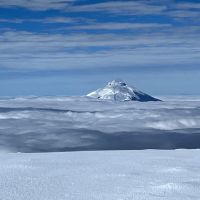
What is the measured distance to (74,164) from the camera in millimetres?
13070

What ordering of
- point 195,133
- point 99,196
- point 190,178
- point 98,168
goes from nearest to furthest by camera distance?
point 99,196 < point 190,178 < point 98,168 < point 195,133

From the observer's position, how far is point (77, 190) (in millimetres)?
9258

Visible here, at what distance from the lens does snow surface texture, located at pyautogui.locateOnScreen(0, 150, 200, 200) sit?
8797 millimetres

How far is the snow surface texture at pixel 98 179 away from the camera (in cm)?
880

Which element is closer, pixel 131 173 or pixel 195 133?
pixel 131 173

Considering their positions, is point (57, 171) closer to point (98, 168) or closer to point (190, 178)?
point (98, 168)

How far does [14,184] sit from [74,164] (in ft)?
12.4

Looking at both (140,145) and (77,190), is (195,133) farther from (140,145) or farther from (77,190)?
(77,190)

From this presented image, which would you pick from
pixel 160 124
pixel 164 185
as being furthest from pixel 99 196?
pixel 160 124

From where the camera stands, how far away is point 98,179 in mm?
10547

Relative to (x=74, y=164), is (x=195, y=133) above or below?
below

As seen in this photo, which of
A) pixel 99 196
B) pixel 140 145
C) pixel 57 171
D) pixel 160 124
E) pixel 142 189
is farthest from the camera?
pixel 160 124

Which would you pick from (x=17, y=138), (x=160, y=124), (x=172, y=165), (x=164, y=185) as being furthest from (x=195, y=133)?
(x=164, y=185)

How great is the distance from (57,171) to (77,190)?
235 cm
